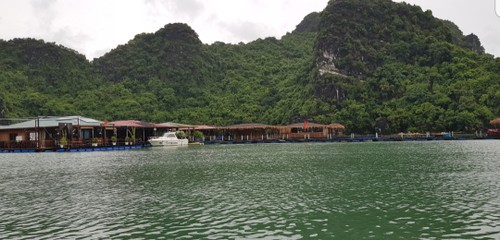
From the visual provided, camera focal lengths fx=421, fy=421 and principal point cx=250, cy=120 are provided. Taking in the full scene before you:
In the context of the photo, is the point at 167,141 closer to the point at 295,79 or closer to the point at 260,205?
the point at 260,205

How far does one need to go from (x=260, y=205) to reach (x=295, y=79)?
97429mm

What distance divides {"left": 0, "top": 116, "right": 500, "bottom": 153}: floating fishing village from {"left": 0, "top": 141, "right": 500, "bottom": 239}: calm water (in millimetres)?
32406

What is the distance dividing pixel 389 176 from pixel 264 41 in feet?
439

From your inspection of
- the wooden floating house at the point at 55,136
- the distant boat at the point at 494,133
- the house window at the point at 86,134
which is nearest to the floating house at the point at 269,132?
the house window at the point at 86,134

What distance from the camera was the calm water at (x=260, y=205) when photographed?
11.2 metres

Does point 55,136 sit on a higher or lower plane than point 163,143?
higher

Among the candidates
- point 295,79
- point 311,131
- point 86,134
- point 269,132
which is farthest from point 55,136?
point 295,79

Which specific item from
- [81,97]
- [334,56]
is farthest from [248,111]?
[81,97]

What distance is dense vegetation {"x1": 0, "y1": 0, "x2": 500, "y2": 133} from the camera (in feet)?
257

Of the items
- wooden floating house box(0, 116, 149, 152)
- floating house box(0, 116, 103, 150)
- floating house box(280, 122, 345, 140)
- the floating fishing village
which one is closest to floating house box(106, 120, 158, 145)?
the floating fishing village

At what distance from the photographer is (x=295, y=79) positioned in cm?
11050

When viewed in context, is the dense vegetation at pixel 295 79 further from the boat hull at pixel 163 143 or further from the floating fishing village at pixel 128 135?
the boat hull at pixel 163 143

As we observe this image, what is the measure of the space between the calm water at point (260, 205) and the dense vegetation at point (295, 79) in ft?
187

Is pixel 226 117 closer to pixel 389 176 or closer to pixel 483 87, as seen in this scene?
pixel 483 87
